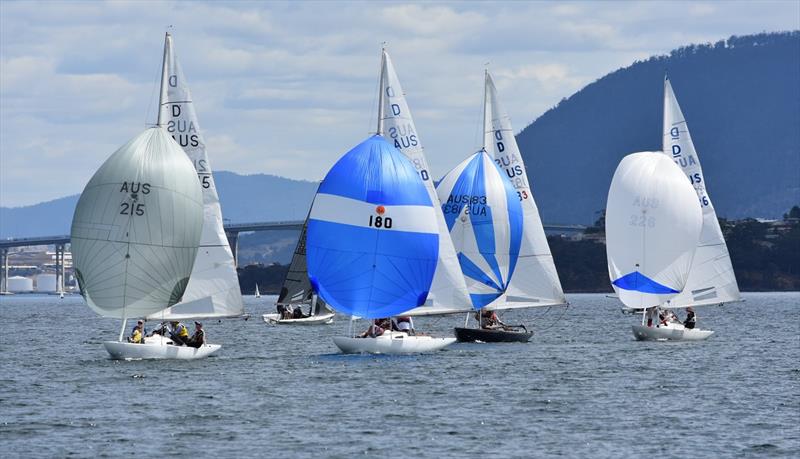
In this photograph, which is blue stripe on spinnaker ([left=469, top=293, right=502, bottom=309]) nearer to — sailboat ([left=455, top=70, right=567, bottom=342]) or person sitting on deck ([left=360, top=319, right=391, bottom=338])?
sailboat ([left=455, top=70, right=567, bottom=342])

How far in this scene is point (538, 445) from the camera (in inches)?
1088

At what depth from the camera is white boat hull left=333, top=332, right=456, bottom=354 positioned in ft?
141

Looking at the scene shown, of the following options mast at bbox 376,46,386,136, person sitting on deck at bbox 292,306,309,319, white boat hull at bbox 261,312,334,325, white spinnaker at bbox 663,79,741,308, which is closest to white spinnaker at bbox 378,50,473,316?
mast at bbox 376,46,386,136

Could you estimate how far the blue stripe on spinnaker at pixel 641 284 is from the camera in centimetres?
5097

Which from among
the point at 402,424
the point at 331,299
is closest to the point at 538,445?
the point at 402,424

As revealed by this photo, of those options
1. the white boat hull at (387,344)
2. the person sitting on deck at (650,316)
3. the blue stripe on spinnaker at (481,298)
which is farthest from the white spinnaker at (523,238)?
the white boat hull at (387,344)

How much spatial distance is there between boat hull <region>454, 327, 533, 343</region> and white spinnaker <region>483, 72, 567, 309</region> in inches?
34.4

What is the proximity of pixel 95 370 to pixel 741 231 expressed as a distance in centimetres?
12517

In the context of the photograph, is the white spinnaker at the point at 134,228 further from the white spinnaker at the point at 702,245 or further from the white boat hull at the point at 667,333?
the white spinnaker at the point at 702,245

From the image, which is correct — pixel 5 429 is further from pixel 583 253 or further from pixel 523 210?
pixel 583 253

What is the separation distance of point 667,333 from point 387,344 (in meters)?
13.8

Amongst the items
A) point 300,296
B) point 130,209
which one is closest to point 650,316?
point 130,209

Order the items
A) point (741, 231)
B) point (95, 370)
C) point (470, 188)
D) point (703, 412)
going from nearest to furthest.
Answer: point (703, 412)
point (95, 370)
point (470, 188)
point (741, 231)

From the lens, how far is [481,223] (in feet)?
163
